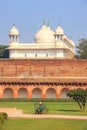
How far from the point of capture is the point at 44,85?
56.1m

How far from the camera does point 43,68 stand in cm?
5778

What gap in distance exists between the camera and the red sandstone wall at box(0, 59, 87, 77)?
5741 cm

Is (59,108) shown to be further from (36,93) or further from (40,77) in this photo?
(40,77)

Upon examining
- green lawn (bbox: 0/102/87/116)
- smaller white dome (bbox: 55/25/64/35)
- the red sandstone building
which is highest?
smaller white dome (bbox: 55/25/64/35)

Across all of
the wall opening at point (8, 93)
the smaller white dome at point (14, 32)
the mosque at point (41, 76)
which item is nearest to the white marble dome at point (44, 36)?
the smaller white dome at point (14, 32)

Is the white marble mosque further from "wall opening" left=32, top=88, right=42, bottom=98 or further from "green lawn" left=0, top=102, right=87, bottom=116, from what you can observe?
"green lawn" left=0, top=102, right=87, bottom=116

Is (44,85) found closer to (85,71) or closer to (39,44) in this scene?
(85,71)

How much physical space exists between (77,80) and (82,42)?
20960 mm
